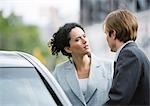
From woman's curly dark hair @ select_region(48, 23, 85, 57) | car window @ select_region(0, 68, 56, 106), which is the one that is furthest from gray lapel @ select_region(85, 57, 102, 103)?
car window @ select_region(0, 68, 56, 106)

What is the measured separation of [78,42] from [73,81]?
365 millimetres

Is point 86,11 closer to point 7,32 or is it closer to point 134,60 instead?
point 134,60

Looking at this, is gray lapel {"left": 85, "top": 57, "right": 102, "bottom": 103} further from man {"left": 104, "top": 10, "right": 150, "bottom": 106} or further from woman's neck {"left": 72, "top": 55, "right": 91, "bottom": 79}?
man {"left": 104, "top": 10, "right": 150, "bottom": 106}

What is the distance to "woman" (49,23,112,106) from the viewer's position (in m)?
5.35

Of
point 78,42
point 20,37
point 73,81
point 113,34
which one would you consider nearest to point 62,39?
point 78,42

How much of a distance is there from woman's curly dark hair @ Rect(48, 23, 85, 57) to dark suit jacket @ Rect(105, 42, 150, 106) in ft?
3.00

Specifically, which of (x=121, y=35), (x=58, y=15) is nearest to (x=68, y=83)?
(x=121, y=35)

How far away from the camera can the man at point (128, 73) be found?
15.5 ft

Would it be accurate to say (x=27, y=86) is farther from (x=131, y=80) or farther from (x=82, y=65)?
(x=82, y=65)

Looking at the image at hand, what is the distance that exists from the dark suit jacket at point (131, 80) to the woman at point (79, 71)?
50cm

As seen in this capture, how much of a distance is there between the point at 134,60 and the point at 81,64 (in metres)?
0.84

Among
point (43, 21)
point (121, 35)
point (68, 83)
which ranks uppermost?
point (121, 35)

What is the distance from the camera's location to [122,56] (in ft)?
15.8

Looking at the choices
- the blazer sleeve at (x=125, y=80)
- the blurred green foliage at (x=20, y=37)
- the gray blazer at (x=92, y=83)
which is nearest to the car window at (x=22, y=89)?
the blazer sleeve at (x=125, y=80)
